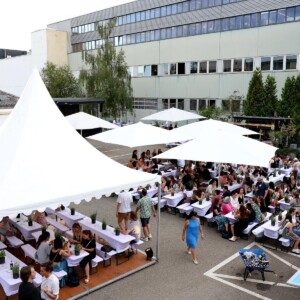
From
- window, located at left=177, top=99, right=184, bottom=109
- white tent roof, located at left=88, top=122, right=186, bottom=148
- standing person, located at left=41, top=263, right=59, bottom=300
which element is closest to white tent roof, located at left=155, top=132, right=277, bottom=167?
white tent roof, located at left=88, top=122, right=186, bottom=148

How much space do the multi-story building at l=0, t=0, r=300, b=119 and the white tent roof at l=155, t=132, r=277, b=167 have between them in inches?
719

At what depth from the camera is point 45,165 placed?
8.10m

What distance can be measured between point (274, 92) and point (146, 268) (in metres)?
23.2

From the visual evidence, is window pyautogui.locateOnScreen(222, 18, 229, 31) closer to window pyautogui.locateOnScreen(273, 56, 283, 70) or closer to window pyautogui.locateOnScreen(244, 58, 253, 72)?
window pyautogui.locateOnScreen(244, 58, 253, 72)

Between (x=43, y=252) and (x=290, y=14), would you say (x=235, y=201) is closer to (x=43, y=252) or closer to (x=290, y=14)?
(x=43, y=252)

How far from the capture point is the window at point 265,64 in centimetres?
3008

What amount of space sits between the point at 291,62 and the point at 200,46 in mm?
9266

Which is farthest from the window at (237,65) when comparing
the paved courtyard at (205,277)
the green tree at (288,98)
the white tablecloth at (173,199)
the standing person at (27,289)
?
the standing person at (27,289)

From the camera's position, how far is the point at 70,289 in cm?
785

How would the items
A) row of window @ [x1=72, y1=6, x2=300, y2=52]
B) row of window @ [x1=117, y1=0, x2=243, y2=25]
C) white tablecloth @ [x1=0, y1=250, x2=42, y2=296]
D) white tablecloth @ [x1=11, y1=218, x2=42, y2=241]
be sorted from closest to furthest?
white tablecloth @ [x1=0, y1=250, x2=42, y2=296], white tablecloth @ [x1=11, y1=218, x2=42, y2=241], row of window @ [x1=72, y1=6, x2=300, y2=52], row of window @ [x1=117, y1=0, x2=243, y2=25]

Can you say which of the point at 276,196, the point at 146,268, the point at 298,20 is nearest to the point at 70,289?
the point at 146,268

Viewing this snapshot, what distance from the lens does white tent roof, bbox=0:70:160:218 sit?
722 cm

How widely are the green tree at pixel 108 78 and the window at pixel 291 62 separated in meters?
15.8

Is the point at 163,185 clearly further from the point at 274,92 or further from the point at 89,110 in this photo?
the point at 89,110
